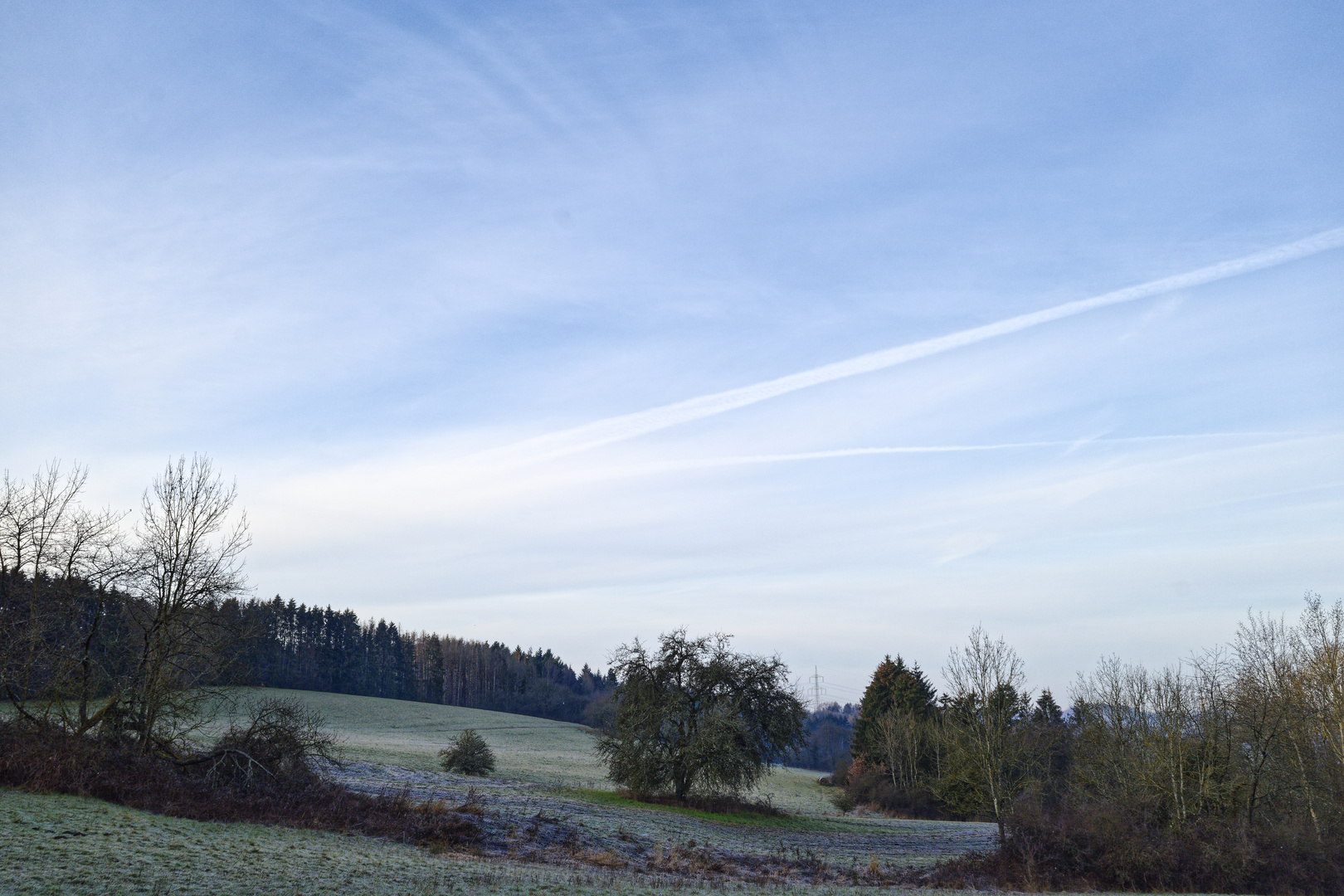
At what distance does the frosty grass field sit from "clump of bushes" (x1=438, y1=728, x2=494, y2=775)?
5.57 feet

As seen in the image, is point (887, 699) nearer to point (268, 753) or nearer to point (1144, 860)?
point (1144, 860)

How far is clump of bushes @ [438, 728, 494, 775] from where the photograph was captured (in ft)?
151

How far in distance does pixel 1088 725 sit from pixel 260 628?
53.5 meters

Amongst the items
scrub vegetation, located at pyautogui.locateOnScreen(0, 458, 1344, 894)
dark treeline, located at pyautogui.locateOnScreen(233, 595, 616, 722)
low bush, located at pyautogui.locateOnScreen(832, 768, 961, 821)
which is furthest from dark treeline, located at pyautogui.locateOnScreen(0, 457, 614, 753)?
dark treeline, located at pyautogui.locateOnScreen(233, 595, 616, 722)

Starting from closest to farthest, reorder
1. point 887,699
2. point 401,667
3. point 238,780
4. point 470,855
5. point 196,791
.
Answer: point 470,855 → point 196,791 → point 238,780 → point 887,699 → point 401,667

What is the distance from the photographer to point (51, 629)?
25.3 m


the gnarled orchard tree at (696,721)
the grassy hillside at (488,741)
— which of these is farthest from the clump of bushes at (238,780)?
the gnarled orchard tree at (696,721)

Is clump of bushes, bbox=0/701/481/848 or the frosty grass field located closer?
the frosty grass field

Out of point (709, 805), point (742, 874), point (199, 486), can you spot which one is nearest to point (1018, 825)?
point (742, 874)

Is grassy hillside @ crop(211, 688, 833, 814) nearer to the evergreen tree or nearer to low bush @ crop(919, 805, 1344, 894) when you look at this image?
the evergreen tree

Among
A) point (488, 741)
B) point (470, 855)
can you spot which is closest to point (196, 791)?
point (470, 855)

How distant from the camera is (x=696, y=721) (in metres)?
41.9

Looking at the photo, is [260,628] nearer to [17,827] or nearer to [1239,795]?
[17,827]

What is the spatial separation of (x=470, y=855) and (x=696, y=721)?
21.8 metres
